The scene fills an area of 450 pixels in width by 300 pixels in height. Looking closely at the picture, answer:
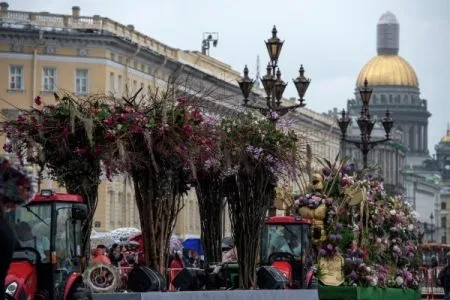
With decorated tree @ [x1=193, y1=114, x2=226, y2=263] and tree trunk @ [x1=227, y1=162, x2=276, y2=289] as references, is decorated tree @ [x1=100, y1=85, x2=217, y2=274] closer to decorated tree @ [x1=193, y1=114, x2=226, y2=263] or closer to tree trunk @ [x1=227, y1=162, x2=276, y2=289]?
decorated tree @ [x1=193, y1=114, x2=226, y2=263]

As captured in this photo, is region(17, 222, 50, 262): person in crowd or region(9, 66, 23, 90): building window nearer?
region(17, 222, 50, 262): person in crowd

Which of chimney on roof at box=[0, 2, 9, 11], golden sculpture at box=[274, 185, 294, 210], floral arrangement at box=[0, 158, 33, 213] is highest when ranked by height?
chimney on roof at box=[0, 2, 9, 11]

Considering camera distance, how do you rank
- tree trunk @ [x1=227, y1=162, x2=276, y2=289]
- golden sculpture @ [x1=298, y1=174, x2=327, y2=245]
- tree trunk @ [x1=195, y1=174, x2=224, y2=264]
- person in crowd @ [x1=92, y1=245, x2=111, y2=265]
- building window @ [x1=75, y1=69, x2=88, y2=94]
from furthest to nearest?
building window @ [x1=75, y1=69, x2=88, y2=94] < golden sculpture @ [x1=298, y1=174, x2=327, y2=245] < tree trunk @ [x1=195, y1=174, x2=224, y2=264] < tree trunk @ [x1=227, y1=162, x2=276, y2=289] < person in crowd @ [x1=92, y1=245, x2=111, y2=265]

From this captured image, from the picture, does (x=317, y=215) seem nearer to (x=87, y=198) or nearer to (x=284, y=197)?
(x=284, y=197)

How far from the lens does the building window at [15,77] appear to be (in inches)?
3180

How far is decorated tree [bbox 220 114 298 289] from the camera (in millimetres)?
29391

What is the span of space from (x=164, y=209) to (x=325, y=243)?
348 inches

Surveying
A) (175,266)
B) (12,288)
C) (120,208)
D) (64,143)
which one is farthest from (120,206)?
(12,288)

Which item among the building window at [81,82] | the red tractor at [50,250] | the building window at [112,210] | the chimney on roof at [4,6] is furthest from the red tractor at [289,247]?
the building window at [81,82]

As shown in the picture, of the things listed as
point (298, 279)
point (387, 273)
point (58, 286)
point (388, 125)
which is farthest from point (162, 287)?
point (388, 125)

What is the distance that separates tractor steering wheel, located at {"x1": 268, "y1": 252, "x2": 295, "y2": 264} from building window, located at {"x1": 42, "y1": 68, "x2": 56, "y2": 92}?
4948cm

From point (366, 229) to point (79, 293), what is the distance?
14763mm

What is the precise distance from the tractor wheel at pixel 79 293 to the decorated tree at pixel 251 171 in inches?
287

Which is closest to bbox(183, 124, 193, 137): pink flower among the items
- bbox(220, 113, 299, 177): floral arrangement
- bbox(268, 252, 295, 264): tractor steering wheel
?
bbox(220, 113, 299, 177): floral arrangement
